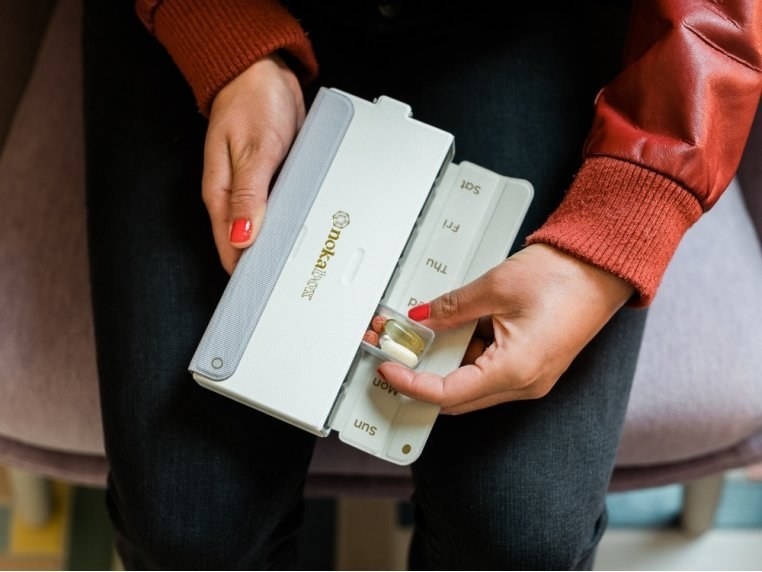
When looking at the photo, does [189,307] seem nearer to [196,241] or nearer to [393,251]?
[196,241]

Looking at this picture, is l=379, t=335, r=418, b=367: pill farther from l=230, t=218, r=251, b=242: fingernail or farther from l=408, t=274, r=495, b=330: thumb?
l=230, t=218, r=251, b=242: fingernail

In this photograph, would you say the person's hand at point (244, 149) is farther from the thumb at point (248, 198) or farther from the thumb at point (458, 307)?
the thumb at point (458, 307)

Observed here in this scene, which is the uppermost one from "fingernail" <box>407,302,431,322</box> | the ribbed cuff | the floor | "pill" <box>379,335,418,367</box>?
the ribbed cuff

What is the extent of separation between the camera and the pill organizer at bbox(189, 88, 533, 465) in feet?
2.15

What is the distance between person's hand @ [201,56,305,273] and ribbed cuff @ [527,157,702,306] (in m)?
0.20

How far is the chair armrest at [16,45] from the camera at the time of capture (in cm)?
93

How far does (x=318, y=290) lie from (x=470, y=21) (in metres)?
0.29

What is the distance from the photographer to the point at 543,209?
75 centimetres

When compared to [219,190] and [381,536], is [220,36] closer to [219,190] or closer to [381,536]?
Result: [219,190]

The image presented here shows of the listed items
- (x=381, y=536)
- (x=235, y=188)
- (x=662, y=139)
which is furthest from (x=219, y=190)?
(x=381, y=536)

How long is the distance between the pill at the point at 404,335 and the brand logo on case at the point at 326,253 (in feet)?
0.20

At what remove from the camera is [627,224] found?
650 millimetres

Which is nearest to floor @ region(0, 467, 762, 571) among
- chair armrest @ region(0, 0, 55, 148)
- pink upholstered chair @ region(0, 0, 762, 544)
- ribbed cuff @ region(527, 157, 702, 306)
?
pink upholstered chair @ region(0, 0, 762, 544)

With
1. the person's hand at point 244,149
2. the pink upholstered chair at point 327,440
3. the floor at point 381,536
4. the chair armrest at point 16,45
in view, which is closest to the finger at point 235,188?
the person's hand at point 244,149
